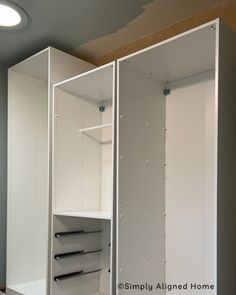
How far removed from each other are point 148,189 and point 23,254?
1.36 metres

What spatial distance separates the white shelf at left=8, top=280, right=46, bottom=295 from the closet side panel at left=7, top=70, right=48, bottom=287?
0.13 feet

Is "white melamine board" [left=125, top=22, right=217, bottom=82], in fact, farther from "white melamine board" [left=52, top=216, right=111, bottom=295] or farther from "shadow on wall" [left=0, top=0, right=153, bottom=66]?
"white melamine board" [left=52, top=216, right=111, bottom=295]

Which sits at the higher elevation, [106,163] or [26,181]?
[106,163]

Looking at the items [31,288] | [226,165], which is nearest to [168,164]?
[226,165]

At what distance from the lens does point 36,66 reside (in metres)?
2.59

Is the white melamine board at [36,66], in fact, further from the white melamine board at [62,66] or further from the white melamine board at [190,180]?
the white melamine board at [190,180]

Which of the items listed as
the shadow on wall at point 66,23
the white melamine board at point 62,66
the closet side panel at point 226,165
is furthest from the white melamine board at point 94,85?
the closet side panel at point 226,165

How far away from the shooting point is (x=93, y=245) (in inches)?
96.8

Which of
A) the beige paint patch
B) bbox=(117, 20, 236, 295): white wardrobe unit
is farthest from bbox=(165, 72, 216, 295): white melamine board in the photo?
the beige paint patch

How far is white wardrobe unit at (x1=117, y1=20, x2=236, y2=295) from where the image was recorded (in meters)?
1.82

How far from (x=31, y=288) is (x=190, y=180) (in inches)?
62.0

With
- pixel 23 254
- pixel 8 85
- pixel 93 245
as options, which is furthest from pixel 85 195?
pixel 8 85

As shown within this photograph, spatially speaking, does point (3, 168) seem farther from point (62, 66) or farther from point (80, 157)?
point (62, 66)

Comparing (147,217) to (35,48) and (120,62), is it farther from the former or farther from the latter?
(35,48)
